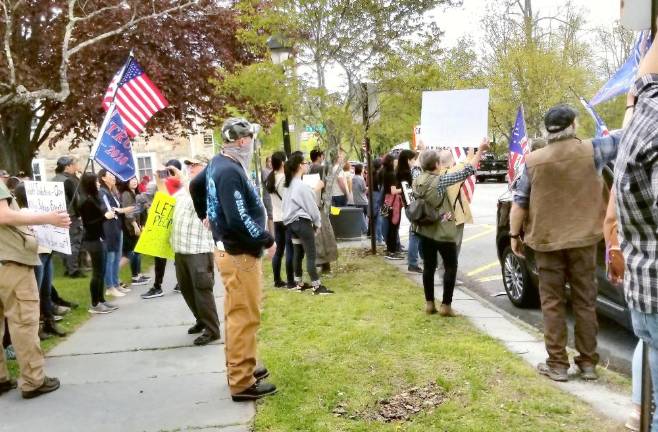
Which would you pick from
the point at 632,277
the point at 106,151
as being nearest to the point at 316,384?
the point at 632,277

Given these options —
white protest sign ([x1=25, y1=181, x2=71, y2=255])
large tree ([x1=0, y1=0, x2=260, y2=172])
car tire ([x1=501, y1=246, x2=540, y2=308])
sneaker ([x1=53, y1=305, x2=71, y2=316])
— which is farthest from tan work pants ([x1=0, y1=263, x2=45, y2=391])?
large tree ([x1=0, y1=0, x2=260, y2=172])

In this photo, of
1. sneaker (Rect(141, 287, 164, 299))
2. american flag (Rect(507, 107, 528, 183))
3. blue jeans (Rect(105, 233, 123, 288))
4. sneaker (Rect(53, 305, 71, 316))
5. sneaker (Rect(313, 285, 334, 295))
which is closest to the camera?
sneaker (Rect(53, 305, 71, 316))

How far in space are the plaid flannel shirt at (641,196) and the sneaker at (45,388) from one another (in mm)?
4287

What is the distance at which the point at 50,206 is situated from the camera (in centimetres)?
521

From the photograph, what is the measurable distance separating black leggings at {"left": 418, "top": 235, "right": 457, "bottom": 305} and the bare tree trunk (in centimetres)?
948

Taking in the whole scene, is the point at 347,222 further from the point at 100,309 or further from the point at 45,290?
the point at 45,290

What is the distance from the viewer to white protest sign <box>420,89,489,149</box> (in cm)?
638

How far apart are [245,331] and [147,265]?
782 cm

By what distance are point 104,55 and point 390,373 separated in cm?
1045

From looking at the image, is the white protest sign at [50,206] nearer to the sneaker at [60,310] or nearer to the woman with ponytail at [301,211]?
the sneaker at [60,310]

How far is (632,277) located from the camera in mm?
2188

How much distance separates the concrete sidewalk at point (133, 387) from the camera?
4.02 meters

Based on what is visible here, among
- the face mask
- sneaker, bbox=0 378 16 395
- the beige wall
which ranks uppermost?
the beige wall

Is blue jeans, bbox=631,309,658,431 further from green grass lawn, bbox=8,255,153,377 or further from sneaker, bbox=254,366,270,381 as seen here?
green grass lawn, bbox=8,255,153,377
